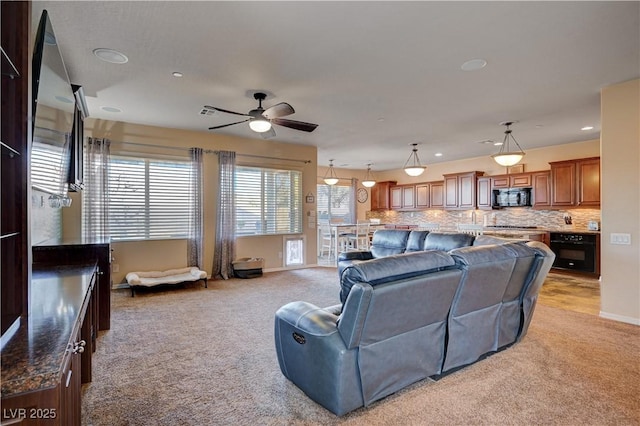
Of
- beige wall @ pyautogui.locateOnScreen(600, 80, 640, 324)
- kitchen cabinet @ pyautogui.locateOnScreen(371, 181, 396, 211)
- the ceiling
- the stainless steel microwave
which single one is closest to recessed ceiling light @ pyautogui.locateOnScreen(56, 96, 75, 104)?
the ceiling

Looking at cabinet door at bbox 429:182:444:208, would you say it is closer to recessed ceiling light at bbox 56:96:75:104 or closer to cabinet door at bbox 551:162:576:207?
cabinet door at bbox 551:162:576:207

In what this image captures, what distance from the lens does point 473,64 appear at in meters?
3.25

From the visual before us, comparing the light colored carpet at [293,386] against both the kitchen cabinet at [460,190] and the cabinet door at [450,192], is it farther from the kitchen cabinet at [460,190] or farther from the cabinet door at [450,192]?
the cabinet door at [450,192]

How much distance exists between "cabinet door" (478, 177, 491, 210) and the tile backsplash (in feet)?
1.18

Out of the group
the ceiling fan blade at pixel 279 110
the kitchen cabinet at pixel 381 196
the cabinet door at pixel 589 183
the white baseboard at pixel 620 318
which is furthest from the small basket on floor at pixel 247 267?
the cabinet door at pixel 589 183

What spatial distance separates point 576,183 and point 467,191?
7.56 ft

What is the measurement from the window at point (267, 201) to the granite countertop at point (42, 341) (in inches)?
184

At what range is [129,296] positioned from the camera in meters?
4.88

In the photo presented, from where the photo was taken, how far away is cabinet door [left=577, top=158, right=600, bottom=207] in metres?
6.24

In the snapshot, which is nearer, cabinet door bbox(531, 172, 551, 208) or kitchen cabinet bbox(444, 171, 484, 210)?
cabinet door bbox(531, 172, 551, 208)

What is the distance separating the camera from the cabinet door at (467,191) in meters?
8.29

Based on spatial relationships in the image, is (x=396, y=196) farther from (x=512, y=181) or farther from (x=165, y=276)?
(x=165, y=276)

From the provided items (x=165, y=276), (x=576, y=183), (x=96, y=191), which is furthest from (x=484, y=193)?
(x=96, y=191)

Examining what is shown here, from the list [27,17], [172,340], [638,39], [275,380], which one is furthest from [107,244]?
[638,39]
